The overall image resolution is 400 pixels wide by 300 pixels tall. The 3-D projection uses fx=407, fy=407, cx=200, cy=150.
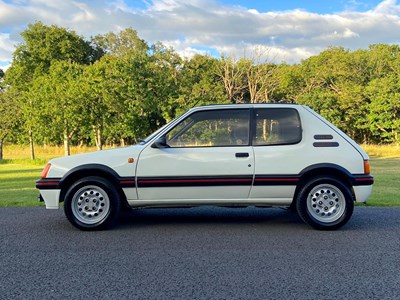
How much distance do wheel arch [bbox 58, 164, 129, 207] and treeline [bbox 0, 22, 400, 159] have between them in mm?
22814

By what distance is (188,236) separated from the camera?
5910 mm

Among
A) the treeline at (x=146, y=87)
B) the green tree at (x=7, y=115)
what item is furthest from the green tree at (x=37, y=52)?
the green tree at (x=7, y=115)

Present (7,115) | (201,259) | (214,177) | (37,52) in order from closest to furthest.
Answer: (201,259), (214,177), (7,115), (37,52)

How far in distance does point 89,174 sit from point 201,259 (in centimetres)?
249

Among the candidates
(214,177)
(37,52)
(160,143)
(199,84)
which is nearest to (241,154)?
(214,177)

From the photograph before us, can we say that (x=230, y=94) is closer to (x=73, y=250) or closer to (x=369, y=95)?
(x=369, y=95)

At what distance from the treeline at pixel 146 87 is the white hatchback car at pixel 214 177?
75.3ft

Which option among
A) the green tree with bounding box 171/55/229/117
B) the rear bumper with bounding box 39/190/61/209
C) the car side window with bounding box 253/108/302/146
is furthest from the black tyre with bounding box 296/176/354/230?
the green tree with bounding box 171/55/229/117

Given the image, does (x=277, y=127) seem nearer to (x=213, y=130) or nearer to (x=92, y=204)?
(x=213, y=130)

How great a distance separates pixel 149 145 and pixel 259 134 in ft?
5.71

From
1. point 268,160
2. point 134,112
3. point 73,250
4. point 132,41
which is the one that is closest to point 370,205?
point 268,160

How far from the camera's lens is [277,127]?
6.53 meters

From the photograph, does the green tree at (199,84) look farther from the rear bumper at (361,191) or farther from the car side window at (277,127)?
the rear bumper at (361,191)

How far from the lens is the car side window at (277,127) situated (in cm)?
641
